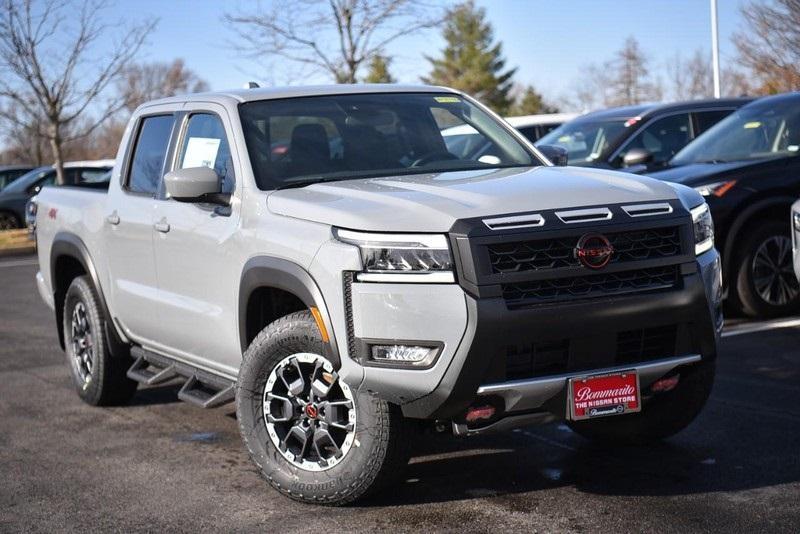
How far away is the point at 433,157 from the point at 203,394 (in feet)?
5.55

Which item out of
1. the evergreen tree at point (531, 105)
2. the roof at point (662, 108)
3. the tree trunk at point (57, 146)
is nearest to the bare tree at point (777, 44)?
the roof at point (662, 108)

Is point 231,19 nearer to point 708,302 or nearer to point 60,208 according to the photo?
point 60,208

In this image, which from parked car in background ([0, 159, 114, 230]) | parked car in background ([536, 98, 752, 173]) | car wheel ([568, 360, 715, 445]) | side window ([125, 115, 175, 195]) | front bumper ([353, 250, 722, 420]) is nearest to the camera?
front bumper ([353, 250, 722, 420])

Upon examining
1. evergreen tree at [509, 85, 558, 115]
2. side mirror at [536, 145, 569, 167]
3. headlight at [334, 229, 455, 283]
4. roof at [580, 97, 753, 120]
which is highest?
side mirror at [536, 145, 569, 167]

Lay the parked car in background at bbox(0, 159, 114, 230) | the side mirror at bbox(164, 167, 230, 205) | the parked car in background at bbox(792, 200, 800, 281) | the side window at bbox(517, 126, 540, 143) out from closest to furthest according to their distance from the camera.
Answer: the side mirror at bbox(164, 167, 230, 205), the parked car in background at bbox(792, 200, 800, 281), the side window at bbox(517, 126, 540, 143), the parked car in background at bbox(0, 159, 114, 230)

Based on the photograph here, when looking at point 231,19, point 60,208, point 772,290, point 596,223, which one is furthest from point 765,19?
point 596,223

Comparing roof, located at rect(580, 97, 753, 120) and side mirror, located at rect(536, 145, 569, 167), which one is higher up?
side mirror, located at rect(536, 145, 569, 167)

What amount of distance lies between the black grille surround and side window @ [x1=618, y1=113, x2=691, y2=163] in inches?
311

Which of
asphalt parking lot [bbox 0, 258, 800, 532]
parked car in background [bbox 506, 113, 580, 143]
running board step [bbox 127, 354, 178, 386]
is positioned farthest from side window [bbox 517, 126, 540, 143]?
running board step [bbox 127, 354, 178, 386]

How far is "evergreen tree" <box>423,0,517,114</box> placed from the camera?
256 ft

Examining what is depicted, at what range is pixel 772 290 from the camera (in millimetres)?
9391

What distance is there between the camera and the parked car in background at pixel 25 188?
26.2m

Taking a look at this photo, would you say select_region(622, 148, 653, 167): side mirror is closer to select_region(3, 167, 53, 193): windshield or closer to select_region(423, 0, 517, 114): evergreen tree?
select_region(3, 167, 53, 193): windshield

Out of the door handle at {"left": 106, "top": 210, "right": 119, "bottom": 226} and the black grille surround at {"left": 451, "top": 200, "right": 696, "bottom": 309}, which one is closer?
the black grille surround at {"left": 451, "top": 200, "right": 696, "bottom": 309}
